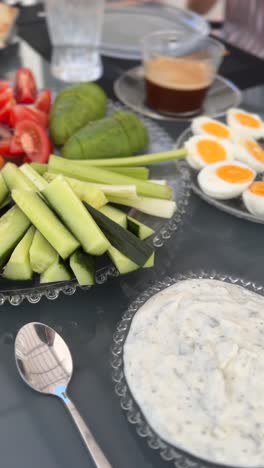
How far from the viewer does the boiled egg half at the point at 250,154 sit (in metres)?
1.45

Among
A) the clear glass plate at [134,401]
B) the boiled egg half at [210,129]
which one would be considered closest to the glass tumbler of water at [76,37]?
the boiled egg half at [210,129]

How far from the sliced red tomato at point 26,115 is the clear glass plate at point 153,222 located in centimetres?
26

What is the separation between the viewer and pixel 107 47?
7.20 feet

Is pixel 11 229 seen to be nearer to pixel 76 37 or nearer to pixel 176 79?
→ pixel 176 79

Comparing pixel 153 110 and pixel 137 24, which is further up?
pixel 137 24

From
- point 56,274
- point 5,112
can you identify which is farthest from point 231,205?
point 5,112

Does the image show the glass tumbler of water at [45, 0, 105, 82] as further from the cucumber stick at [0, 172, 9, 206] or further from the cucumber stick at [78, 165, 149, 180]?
the cucumber stick at [0, 172, 9, 206]

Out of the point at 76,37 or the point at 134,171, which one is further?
the point at 76,37

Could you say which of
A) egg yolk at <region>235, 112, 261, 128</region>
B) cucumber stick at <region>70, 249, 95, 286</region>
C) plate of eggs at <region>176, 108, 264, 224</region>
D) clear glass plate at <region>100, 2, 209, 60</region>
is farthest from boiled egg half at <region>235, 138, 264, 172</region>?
clear glass plate at <region>100, 2, 209, 60</region>

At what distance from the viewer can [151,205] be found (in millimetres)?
1225

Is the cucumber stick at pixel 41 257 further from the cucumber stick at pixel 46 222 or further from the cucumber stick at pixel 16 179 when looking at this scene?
the cucumber stick at pixel 16 179

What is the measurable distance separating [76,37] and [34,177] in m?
1.10

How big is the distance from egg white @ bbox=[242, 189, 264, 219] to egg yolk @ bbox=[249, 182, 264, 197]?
0.04 ft

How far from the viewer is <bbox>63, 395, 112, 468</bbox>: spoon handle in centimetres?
75
